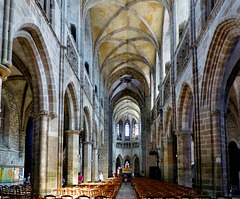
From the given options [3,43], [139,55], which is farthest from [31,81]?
[139,55]

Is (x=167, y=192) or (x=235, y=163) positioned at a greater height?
(x=235, y=163)

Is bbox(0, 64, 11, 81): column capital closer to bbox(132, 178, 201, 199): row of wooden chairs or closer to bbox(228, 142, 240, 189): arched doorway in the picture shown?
bbox(132, 178, 201, 199): row of wooden chairs

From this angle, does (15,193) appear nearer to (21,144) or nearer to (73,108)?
(73,108)

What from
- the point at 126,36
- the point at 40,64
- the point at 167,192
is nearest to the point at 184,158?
the point at 167,192

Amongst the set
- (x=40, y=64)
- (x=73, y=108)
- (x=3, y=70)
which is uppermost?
(x=40, y=64)

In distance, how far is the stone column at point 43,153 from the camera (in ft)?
42.7

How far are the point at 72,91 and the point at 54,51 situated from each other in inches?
207

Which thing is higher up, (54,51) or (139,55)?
(139,55)

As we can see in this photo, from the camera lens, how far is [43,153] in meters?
13.3

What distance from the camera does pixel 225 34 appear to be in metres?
12.2

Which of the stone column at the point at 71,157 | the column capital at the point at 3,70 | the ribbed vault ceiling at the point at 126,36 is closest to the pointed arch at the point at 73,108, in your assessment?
the stone column at the point at 71,157

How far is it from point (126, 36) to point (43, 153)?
21800 mm

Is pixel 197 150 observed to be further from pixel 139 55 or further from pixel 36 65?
pixel 139 55

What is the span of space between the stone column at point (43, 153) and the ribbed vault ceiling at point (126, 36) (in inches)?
492
